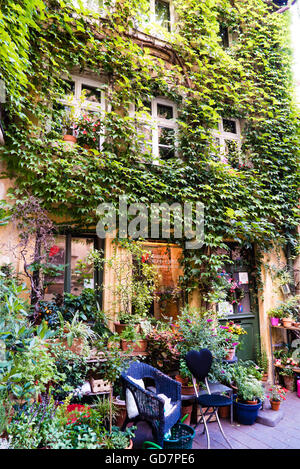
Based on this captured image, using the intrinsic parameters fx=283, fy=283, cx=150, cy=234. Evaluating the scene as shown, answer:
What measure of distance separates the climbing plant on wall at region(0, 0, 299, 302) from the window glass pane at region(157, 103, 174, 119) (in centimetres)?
24

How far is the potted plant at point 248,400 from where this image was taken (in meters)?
4.40

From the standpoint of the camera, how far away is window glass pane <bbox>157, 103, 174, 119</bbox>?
6.44 meters

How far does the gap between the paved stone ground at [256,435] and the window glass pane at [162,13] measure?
837 centimetres

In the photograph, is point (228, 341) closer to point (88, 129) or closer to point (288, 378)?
point (288, 378)

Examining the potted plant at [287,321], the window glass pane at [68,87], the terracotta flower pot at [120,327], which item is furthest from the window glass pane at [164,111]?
the potted plant at [287,321]

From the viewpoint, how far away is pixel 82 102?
520 cm

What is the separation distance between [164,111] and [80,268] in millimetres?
4037

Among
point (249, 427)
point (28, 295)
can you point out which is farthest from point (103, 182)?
point (249, 427)

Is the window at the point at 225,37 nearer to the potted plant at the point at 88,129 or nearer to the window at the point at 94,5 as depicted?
the window at the point at 94,5

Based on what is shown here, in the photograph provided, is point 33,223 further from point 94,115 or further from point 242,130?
point 242,130

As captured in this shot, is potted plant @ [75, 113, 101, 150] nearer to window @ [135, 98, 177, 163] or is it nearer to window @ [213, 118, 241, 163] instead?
window @ [135, 98, 177, 163]

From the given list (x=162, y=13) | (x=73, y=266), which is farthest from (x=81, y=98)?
(x=162, y=13)

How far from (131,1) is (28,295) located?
6017 mm

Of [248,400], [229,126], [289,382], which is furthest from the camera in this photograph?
[229,126]
